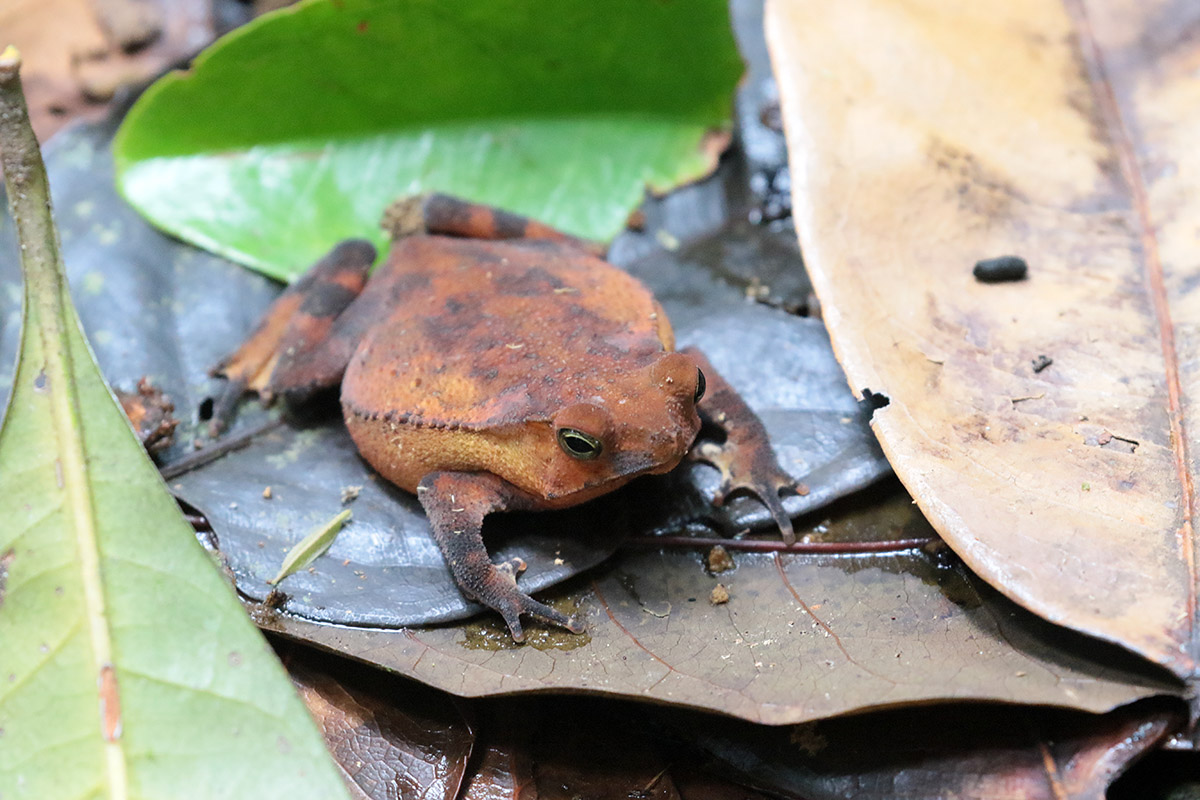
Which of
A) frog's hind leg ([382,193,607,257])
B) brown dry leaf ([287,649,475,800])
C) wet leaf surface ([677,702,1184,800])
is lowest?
brown dry leaf ([287,649,475,800])

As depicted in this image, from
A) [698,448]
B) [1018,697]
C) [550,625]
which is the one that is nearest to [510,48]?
[698,448]

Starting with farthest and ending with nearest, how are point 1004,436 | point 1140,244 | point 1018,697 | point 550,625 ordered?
1. point 1140,244
2. point 550,625
3. point 1004,436
4. point 1018,697

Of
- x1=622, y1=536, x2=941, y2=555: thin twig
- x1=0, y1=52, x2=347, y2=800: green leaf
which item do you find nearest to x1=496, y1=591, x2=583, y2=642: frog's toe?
x1=622, y1=536, x2=941, y2=555: thin twig

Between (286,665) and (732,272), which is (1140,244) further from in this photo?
(286,665)

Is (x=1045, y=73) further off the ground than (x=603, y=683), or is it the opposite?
(x=1045, y=73)

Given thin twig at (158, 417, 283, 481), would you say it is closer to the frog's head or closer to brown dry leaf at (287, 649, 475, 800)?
brown dry leaf at (287, 649, 475, 800)

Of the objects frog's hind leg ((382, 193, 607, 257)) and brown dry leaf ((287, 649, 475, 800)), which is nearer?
brown dry leaf ((287, 649, 475, 800))
